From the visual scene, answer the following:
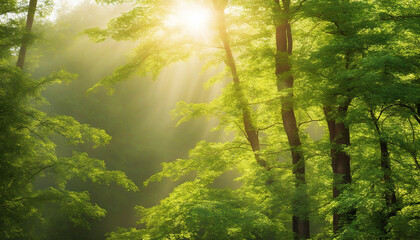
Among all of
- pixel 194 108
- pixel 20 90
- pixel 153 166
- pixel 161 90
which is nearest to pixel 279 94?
pixel 194 108

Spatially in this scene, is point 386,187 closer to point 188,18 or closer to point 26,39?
point 188,18

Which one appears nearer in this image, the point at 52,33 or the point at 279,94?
the point at 279,94

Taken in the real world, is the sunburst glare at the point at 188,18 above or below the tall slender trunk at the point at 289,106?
above

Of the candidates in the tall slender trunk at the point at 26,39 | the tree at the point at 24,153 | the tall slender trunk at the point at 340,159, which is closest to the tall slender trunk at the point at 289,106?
the tall slender trunk at the point at 340,159

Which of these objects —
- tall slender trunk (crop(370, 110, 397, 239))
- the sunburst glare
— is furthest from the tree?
tall slender trunk (crop(370, 110, 397, 239))

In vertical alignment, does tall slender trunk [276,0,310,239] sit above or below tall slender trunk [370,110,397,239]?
above

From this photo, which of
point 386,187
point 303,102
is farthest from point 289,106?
point 386,187

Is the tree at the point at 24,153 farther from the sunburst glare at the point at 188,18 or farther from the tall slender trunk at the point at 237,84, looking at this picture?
the tall slender trunk at the point at 237,84

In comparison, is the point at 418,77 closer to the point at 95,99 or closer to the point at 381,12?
the point at 381,12

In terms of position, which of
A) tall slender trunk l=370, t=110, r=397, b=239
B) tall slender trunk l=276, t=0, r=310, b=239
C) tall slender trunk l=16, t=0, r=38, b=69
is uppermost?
tall slender trunk l=16, t=0, r=38, b=69

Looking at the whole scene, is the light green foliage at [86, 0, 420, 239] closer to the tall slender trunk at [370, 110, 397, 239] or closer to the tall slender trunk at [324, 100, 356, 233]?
the tall slender trunk at [370, 110, 397, 239]

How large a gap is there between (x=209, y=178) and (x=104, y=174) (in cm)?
299

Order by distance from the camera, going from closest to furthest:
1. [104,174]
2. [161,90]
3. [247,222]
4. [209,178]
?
[247,222] → [209,178] → [104,174] → [161,90]

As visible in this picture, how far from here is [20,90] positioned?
8422mm
